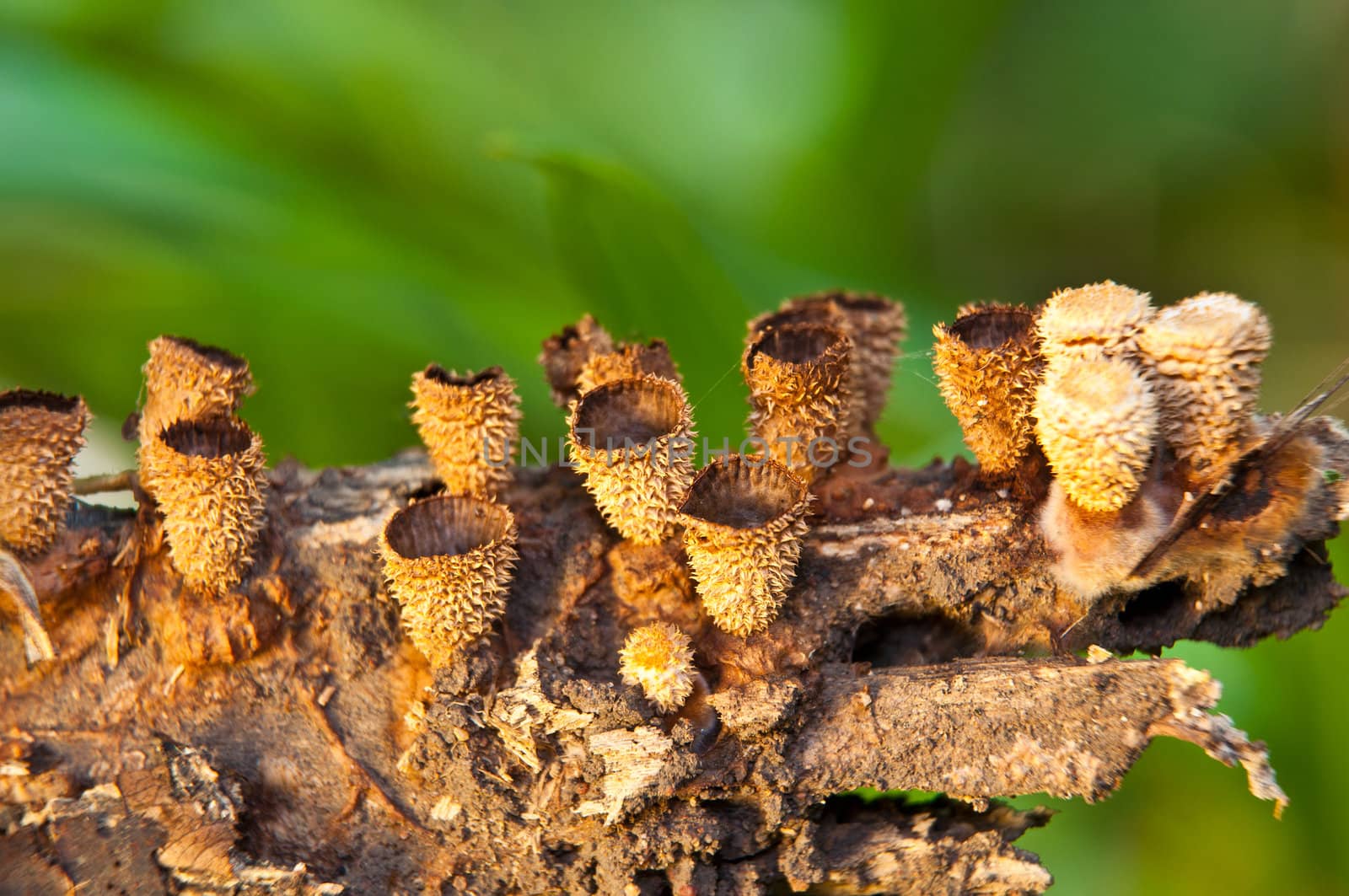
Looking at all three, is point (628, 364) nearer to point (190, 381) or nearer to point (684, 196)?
point (190, 381)

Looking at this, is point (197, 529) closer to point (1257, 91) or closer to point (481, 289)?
point (481, 289)

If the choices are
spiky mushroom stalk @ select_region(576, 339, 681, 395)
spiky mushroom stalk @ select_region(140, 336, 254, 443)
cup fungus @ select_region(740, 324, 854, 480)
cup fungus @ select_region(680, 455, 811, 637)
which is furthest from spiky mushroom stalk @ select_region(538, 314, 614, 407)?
spiky mushroom stalk @ select_region(140, 336, 254, 443)

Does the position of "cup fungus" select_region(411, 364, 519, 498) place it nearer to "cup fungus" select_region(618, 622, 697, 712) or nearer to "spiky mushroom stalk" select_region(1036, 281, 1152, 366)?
"cup fungus" select_region(618, 622, 697, 712)

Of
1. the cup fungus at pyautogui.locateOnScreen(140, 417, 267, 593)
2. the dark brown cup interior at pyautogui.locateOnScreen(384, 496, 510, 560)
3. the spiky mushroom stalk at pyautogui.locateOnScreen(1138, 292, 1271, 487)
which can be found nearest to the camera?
the spiky mushroom stalk at pyautogui.locateOnScreen(1138, 292, 1271, 487)

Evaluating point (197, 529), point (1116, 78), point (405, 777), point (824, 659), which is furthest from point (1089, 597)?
point (1116, 78)

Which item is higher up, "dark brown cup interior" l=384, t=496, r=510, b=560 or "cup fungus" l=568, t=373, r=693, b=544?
"cup fungus" l=568, t=373, r=693, b=544

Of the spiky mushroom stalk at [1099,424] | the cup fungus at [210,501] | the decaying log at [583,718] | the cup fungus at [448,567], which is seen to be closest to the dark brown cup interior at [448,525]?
the cup fungus at [448,567]
